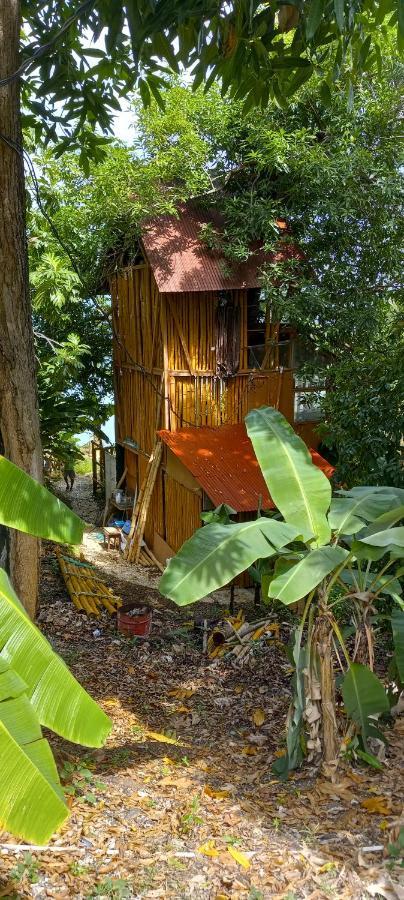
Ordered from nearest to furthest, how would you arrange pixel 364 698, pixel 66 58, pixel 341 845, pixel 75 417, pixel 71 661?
pixel 341 845 → pixel 364 698 → pixel 66 58 → pixel 71 661 → pixel 75 417

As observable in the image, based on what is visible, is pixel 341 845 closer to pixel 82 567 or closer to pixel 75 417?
pixel 82 567

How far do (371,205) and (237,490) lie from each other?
5.55 m

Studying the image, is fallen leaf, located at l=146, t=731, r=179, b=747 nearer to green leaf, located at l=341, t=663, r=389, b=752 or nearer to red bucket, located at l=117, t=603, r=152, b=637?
green leaf, located at l=341, t=663, r=389, b=752

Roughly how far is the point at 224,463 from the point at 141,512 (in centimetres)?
350

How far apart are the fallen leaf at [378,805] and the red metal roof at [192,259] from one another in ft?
29.3

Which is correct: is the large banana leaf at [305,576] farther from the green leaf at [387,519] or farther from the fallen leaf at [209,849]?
the fallen leaf at [209,849]

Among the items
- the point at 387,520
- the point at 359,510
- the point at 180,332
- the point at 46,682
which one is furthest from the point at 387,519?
the point at 180,332

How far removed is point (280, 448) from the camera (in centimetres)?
623

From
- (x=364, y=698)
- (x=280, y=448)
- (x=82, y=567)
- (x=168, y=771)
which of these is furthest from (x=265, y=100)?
(x=82, y=567)

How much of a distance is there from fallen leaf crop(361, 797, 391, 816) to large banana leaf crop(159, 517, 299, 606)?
2.11 metres

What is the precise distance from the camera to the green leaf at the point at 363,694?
18.2ft

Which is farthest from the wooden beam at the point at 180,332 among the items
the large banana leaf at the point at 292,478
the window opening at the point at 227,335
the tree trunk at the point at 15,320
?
the tree trunk at the point at 15,320

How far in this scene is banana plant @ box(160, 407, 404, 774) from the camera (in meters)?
5.16

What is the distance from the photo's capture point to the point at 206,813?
522cm
